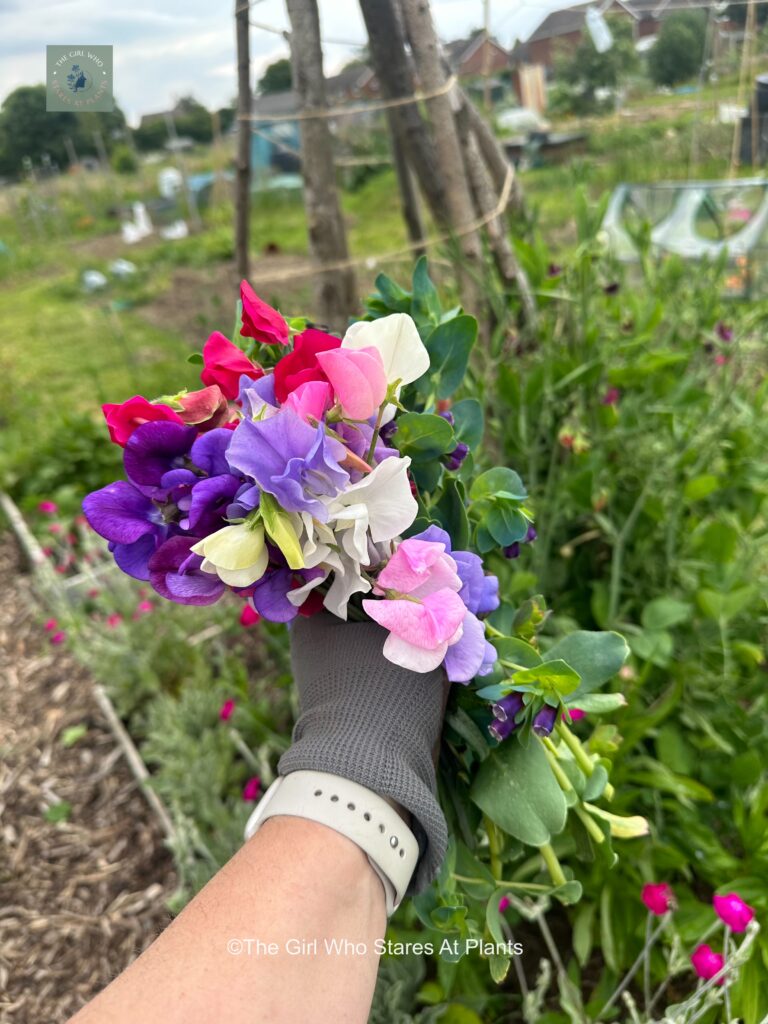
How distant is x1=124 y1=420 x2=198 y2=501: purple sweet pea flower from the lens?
0.57 m

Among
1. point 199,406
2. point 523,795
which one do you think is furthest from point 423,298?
point 523,795

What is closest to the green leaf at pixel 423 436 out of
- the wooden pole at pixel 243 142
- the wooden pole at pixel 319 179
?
the wooden pole at pixel 243 142

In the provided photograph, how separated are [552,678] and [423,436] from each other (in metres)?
0.24

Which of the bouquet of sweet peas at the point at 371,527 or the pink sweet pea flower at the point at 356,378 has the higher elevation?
the pink sweet pea flower at the point at 356,378

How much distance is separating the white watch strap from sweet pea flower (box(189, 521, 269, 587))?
179mm

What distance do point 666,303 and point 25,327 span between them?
5.30 metres

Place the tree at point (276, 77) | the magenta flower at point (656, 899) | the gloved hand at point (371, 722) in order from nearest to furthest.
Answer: the gloved hand at point (371, 722), the magenta flower at point (656, 899), the tree at point (276, 77)

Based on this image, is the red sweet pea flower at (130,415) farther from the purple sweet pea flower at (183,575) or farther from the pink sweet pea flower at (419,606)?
the pink sweet pea flower at (419,606)

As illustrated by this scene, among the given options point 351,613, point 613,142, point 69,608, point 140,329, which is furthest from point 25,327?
point 351,613

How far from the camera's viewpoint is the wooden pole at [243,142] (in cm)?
146

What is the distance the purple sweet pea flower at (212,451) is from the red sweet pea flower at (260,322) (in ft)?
0.41

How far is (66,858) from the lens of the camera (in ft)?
5.17

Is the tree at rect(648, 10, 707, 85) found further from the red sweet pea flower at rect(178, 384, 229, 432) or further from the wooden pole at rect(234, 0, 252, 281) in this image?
the red sweet pea flower at rect(178, 384, 229, 432)

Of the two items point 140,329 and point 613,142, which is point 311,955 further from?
point 613,142
